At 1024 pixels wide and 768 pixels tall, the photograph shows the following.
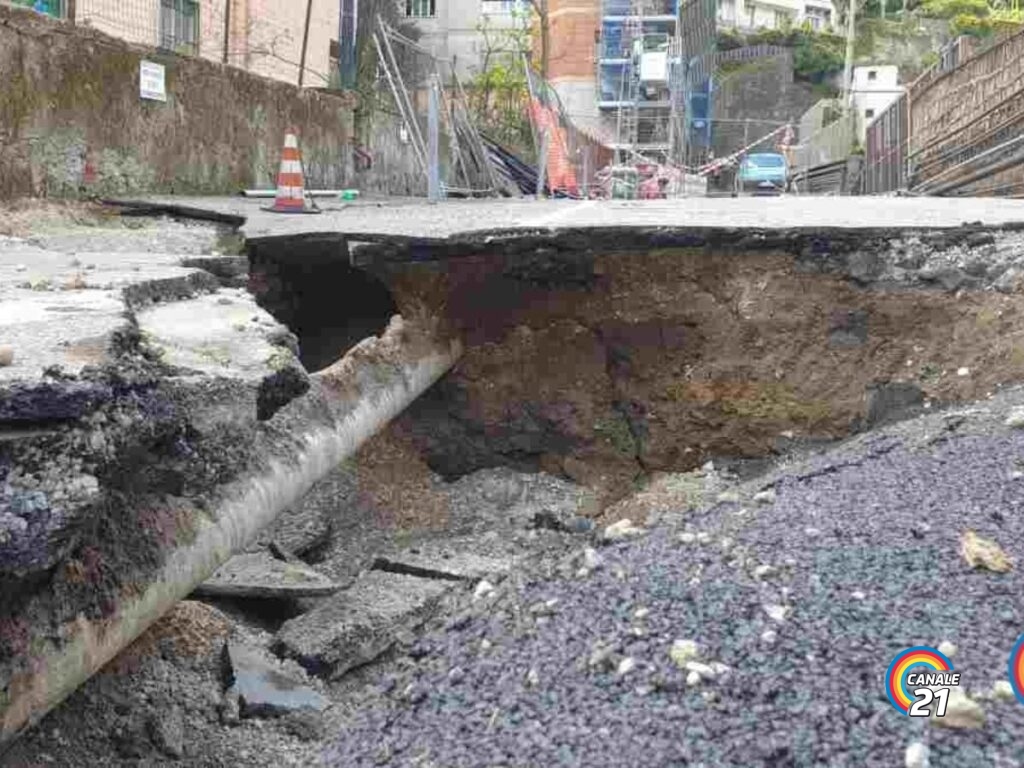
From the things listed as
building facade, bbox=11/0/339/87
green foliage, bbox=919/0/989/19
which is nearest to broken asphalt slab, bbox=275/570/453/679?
building facade, bbox=11/0/339/87

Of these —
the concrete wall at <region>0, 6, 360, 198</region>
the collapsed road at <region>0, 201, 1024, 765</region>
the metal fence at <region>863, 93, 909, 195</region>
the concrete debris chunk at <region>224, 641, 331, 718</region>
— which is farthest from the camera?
the metal fence at <region>863, 93, 909, 195</region>

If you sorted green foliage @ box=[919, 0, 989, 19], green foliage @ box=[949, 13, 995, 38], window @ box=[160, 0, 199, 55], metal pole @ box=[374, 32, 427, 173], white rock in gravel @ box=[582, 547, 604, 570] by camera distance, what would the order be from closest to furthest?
white rock in gravel @ box=[582, 547, 604, 570], metal pole @ box=[374, 32, 427, 173], window @ box=[160, 0, 199, 55], green foliage @ box=[949, 13, 995, 38], green foliage @ box=[919, 0, 989, 19]

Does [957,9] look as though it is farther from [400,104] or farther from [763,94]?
[400,104]

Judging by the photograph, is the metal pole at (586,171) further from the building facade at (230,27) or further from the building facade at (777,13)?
the building facade at (777,13)

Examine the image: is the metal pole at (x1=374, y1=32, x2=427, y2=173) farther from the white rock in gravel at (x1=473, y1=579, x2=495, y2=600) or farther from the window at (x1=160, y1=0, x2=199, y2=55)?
the white rock in gravel at (x1=473, y1=579, x2=495, y2=600)

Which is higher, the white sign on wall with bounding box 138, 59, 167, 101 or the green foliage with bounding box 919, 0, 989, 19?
the green foliage with bounding box 919, 0, 989, 19

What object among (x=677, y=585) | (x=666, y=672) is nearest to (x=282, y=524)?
(x=677, y=585)

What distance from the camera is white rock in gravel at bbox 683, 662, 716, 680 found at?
2123 millimetres

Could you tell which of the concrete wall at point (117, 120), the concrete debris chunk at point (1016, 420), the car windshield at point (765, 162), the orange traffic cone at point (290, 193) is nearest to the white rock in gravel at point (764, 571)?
the concrete debris chunk at point (1016, 420)

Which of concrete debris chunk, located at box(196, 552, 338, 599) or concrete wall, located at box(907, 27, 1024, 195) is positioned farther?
concrete wall, located at box(907, 27, 1024, 195)

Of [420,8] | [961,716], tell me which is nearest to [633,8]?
[420,8]

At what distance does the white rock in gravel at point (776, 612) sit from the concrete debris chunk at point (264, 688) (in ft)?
5.19

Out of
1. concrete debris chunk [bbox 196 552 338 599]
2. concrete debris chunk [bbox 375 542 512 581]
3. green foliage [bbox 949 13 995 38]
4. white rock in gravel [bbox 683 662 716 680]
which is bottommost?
concrete debris chunk [bbox 375 542 512 581]

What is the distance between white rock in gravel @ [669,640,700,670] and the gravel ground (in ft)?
0.05
